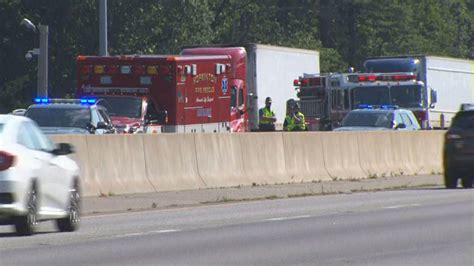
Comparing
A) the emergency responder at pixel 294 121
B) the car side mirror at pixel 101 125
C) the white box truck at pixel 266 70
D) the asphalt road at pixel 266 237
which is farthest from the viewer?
the white box truck at pixel 266 70

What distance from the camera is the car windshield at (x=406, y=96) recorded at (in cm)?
4303

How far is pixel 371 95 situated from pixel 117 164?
767 inches

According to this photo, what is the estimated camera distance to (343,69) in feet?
270

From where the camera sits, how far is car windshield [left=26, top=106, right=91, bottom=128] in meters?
28.3

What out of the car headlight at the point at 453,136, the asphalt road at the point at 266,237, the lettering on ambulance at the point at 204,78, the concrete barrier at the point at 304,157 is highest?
the lettering on ambulance at the point at 204,78

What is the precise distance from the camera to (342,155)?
3209 cm

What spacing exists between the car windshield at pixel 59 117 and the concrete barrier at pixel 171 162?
2.69m

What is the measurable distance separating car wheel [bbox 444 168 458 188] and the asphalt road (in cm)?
510

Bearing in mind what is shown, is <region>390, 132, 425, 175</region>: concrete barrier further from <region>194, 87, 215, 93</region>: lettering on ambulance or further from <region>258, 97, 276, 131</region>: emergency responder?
<region>194, 87, 215, 93</region>: lettering on ambulance

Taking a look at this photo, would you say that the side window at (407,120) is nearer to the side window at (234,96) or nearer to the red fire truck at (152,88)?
the side window at (234,96)

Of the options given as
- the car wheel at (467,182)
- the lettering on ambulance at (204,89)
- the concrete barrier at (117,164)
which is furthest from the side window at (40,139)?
the lettering on ambulance at (204,89)

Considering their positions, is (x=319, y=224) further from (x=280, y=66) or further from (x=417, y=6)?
(x=417, y=6)

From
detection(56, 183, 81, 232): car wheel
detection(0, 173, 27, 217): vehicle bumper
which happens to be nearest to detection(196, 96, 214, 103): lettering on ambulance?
detection(56, 183, 81, 232): car wheel

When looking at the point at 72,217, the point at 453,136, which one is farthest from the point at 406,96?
the point at 72,217
